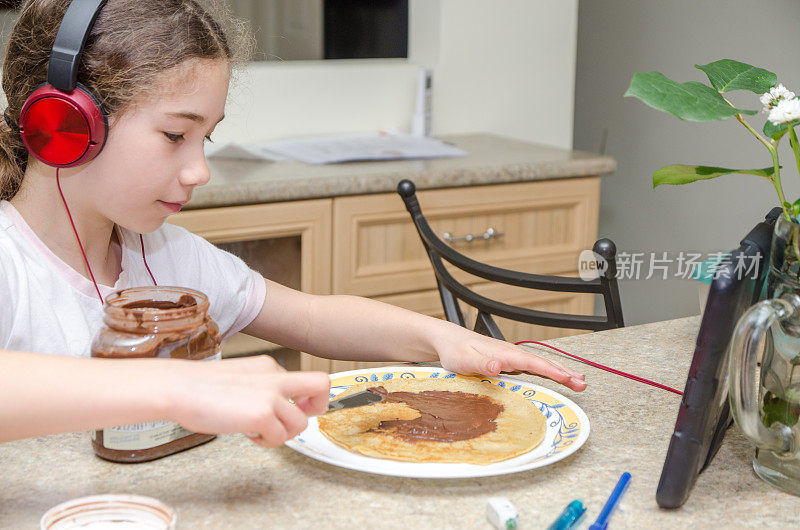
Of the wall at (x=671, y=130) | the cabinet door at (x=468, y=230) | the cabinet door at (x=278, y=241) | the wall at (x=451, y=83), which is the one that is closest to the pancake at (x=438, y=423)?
the cabinet door at (x=278, y=241)

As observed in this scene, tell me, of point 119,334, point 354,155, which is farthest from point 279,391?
point 354,155

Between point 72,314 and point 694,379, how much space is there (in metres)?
0.73

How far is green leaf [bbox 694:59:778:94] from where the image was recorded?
0.78m

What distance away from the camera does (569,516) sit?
0.68 metres

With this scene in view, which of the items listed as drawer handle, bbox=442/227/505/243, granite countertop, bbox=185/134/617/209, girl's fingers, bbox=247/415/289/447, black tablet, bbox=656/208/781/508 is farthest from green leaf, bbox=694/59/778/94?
drawer handle, bbox=442/227/505/243

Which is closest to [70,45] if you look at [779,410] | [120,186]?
[120,186]

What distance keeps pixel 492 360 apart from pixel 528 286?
392 millimetres

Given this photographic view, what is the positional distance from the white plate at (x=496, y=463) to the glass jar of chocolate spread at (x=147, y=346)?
0.11 metres

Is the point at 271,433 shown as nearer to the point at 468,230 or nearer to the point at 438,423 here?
the point at 438,423

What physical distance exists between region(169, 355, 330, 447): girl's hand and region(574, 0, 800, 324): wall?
91.5 inches

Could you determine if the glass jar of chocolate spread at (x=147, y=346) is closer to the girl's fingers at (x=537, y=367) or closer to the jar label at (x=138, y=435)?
the jar label at (x=138, y=435)

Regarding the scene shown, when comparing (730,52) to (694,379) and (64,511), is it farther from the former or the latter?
(64,511)

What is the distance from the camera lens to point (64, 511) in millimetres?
644

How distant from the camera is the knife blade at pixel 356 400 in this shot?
0.87 m
